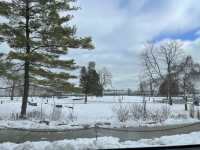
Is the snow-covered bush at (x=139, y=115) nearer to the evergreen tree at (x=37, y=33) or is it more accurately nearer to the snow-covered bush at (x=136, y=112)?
the snow-covered bush at (x=136, y=112)

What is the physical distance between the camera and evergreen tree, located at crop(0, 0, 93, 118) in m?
19.0

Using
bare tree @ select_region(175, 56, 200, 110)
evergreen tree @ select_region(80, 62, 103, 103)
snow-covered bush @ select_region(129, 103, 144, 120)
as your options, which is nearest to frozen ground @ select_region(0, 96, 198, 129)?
snow-covered bush @ select_region(129, 103, 144, 120)

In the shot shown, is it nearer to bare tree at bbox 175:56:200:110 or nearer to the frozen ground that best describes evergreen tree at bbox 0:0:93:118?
the frozen ground

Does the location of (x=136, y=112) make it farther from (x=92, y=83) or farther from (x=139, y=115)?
(x=92, y=83)

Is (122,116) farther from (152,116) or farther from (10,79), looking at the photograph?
(10,79)

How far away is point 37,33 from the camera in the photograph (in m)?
19.6

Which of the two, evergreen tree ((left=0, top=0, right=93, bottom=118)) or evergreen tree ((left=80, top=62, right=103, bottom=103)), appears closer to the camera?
evergreen tree ((left=0, top=0, right=93, bottom=118))

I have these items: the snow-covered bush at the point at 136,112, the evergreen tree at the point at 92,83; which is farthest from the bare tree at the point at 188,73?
the snow-covered bush at the point at 136,112

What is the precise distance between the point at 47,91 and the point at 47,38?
3.52 metres

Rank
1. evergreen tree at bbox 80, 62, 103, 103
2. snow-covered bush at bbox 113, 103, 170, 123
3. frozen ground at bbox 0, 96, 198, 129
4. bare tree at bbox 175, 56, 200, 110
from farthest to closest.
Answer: bare tree at bbox 175, 56, 200, 110
evergreen tree at bbox 80, 62, 103, 103
snow-covered bush at bbox 113, 103, 170, 123
frozen ground at bbox 0, 96, 198, 129

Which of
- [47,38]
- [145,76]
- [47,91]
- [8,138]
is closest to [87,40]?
[47,38]

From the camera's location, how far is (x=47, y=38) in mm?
19500

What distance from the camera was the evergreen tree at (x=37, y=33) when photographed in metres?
19.0

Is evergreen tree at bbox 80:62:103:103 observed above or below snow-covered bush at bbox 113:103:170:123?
above
